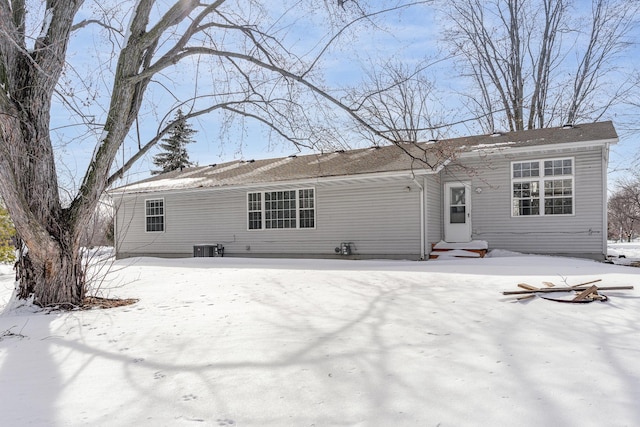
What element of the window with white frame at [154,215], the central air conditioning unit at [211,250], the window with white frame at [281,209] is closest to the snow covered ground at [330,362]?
the window with white frame at [281,209]

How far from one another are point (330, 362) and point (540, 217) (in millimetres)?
9911

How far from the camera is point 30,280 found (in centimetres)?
570

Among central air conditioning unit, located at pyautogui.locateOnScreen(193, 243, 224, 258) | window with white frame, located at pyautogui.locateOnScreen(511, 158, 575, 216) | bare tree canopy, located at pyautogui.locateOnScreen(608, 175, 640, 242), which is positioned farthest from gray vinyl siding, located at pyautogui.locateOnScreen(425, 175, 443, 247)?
bare tree canopy, located at pyautogui.locateOnScreen(608, 175, 640, 242)

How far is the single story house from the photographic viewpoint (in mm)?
10734

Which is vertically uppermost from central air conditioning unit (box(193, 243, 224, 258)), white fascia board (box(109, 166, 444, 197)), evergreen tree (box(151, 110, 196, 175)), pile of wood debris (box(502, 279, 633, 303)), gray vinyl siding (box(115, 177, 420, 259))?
evergreen tree (box(151, 110, 196, 175))

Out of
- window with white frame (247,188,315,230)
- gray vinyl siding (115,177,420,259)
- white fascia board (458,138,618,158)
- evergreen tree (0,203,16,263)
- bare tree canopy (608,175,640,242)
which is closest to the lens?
white fascia board (458,138,618,158)

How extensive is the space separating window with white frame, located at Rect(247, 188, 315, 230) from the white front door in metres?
3.89

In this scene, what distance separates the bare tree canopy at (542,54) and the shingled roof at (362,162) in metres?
8.69

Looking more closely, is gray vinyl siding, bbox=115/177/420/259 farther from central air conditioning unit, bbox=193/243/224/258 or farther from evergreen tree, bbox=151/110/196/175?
evergreen tree, bbox=151/110/196/175

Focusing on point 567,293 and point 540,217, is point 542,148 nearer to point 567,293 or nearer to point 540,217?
point 540,217

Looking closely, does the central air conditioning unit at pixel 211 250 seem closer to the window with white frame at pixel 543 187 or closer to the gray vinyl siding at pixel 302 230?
the gray vinyl siding at pixel 302 230

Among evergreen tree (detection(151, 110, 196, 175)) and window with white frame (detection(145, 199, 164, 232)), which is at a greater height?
evergreen tree (detection(151, 110, 196, 175))

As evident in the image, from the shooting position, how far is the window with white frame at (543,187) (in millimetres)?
10875

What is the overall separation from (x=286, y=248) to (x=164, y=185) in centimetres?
554
